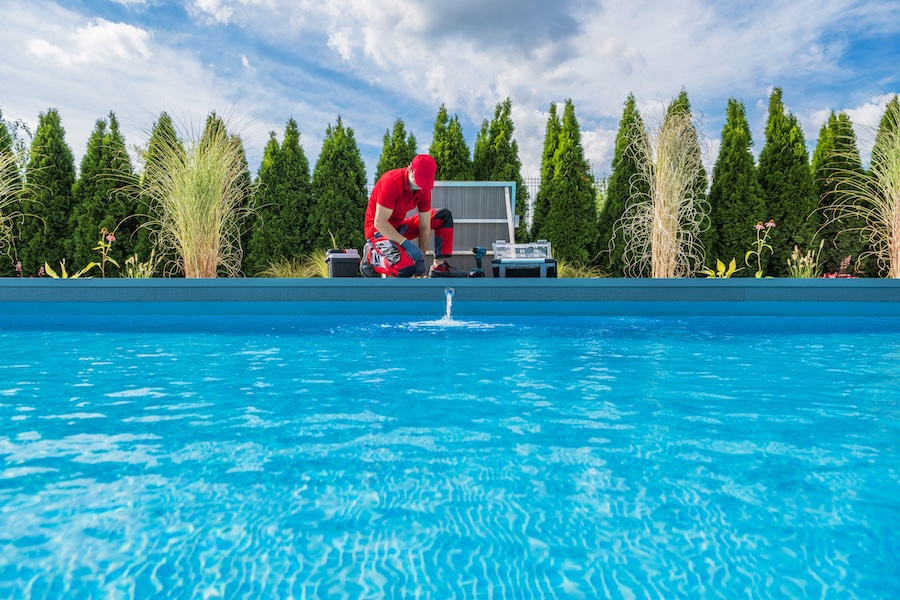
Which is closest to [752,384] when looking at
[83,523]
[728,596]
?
[728,596]

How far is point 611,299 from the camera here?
19.2 ft

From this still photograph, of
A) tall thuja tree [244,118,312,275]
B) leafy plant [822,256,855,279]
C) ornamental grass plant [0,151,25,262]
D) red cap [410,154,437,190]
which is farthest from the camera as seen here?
tall thuja tree [244,118,312,275]

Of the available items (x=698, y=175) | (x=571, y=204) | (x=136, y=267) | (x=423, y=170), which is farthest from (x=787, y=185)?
(x=136, y=267)

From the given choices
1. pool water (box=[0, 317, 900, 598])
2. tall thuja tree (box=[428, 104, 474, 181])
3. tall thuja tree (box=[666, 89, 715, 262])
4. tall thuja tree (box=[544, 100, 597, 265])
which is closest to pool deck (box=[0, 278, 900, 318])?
tall thuja tree (box=[666, 89, 715, 262])

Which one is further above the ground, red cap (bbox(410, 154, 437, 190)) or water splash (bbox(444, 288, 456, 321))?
red cap (bbox(410, 154, 437, 190))

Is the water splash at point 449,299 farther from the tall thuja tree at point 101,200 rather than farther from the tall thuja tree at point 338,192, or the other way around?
the tall thuja tree at point 101,200

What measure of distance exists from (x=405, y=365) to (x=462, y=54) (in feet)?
17.5

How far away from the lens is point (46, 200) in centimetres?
868

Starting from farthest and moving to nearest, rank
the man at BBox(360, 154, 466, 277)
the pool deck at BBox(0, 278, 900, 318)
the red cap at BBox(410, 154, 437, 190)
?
the pool deck at BBox(0, 278, 900, 318) < the man at BBox(360, 154, 466, 277) < the red cap at BBox(410, 154, 437, 190)

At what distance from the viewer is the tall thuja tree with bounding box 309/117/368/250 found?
8953mm

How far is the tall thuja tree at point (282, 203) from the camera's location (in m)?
8.89

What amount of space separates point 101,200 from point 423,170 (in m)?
5.69

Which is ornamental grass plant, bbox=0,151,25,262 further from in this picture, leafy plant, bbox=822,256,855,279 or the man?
leafy plant, bbox=822,256,855,279

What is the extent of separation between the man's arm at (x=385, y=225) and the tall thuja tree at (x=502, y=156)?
380cm
